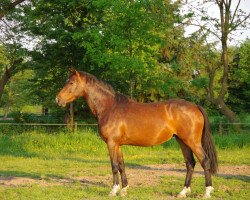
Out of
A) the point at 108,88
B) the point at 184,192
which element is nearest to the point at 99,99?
the point at 108,88

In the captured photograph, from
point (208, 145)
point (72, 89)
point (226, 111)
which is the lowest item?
point (208, 145)

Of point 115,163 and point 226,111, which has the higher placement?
point 226,111

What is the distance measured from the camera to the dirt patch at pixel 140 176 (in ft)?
27.3

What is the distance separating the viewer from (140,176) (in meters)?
9.20

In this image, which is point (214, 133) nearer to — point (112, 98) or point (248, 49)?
point (112, 98)

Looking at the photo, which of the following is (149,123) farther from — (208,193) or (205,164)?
(208,193)

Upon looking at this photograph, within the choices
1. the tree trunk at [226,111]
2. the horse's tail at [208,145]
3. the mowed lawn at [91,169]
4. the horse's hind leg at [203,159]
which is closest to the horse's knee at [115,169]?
the mowed lawn at [91,169]

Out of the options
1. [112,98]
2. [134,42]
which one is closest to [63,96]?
[112,98]

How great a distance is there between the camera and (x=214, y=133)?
1716cm

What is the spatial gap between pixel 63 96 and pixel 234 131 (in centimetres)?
1164

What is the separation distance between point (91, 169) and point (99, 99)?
339 centimetres

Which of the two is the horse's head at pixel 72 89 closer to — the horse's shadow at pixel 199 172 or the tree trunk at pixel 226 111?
the horse's shadow at pixel 199 172

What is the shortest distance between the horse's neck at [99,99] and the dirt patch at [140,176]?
1703mm

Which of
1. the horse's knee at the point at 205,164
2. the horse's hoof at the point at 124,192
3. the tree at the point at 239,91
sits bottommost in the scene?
the horse's hoof at the point at 124,192
